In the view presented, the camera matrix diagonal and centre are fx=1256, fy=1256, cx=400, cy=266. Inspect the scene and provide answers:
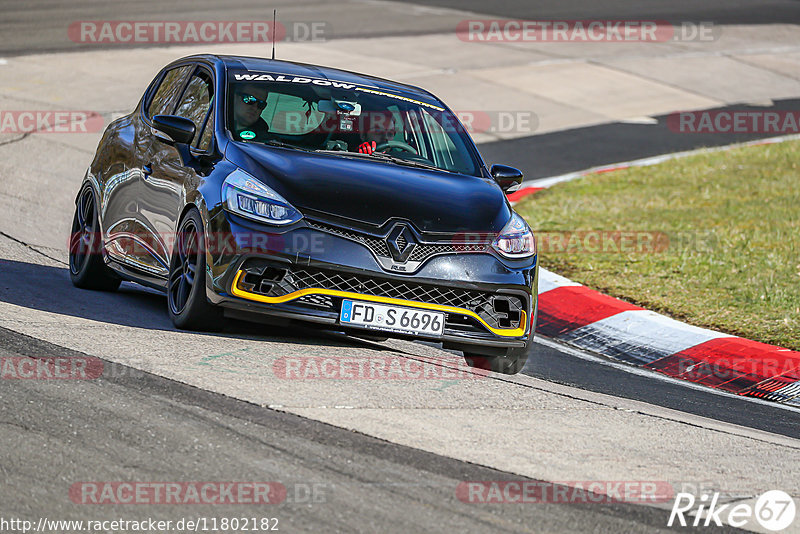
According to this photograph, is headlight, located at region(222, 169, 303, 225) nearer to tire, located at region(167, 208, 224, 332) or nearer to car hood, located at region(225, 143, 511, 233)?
car hood, located at region(225, 143, 511, 233)

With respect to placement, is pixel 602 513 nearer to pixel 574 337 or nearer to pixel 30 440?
pixel 30 440

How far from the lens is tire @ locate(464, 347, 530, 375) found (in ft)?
23.5

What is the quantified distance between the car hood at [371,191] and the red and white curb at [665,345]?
195 cm

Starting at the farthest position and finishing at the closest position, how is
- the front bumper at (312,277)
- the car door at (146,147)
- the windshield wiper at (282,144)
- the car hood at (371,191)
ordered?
1. the car door at (146,147)
2. the windshield wiper at (282,144)
3. the car hood at (371,191)
4. the front bumper at (312,277)

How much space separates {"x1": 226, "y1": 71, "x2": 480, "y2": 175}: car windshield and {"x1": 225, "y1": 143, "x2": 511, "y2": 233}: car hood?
241 mm

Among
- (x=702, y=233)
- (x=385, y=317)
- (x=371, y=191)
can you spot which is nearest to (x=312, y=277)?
(x=385, y=317)

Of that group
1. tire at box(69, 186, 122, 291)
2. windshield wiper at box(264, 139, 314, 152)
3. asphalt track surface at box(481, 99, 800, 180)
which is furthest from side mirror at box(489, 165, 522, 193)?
asphalt track surface at box(481, 99, 800, 180)

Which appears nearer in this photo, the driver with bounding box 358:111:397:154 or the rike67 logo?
the rike67 logo

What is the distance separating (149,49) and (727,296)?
45.4 feet

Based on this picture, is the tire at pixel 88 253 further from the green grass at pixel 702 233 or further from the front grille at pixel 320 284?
the green grass at pixel 702 233

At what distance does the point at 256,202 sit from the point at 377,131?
1.37m

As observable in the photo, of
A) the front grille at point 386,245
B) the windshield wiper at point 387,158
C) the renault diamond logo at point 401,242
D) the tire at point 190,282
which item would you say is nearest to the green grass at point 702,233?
the windshield wiper at point 387,158

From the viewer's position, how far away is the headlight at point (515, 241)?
700 cm

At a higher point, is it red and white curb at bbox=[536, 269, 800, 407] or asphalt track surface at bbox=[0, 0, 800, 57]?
asphalt track surface at bbox=[0, 0, 800, 57]
